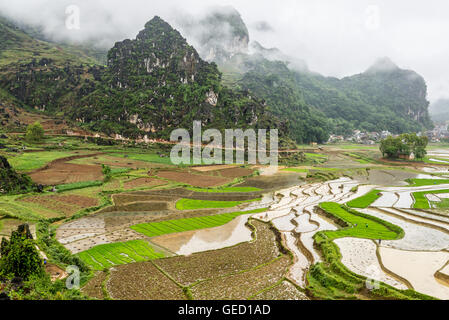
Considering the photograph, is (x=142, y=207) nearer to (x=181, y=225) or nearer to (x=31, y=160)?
(x=181, y=225)

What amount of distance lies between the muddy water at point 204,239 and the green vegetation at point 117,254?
6.11 feet

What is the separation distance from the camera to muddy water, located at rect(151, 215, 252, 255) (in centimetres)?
2555

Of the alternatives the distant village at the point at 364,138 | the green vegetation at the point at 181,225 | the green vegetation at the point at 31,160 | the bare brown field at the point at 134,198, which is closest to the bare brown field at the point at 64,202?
the bare brown field at the point at 134,198

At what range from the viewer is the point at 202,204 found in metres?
41.1

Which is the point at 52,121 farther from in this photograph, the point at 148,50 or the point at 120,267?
the point at 120,267

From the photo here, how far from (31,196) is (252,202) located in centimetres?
3236

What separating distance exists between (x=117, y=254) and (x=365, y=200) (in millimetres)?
35245

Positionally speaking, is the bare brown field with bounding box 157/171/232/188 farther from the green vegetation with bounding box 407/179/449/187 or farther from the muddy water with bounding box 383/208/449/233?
the green vegetation with bounding box 407/179/449/187

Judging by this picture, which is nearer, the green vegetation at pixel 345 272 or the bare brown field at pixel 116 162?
the green vegetation at pixel 345 272

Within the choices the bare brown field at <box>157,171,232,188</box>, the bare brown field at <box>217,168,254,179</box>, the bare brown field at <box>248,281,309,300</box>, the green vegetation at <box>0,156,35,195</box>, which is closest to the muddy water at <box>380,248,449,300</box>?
the bare brown field at <box>248,281,309,300</box>

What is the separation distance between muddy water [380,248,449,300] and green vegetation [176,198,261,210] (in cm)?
2226

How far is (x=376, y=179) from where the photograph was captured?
203 ft

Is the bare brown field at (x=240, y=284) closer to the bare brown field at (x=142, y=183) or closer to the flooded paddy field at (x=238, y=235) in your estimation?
the flooded paddy field at (x=238, y=235)

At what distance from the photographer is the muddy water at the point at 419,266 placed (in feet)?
55.4
